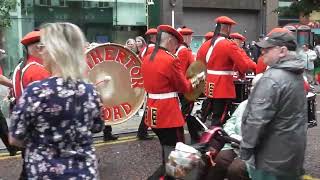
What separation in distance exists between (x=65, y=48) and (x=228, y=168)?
2576mm

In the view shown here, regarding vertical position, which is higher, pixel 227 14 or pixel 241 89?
pixel 227 14

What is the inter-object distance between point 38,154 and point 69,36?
0.69 metres

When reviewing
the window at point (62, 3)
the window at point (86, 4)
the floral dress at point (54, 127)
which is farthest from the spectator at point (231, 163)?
the window at point (86, 4)

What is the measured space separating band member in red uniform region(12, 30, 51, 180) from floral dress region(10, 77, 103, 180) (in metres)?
2.13

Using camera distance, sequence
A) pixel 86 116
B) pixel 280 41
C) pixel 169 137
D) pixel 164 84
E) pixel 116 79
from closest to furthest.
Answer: pixel 86 116 → pixel 280 41 → pixel 164 84 → pixel 169 137 → pixel 116 79

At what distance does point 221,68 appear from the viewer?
7887 millimetres

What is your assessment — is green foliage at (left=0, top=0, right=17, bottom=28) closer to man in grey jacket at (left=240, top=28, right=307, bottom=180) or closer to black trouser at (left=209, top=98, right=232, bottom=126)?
black trouser at (left=209, top=98, right=232, bottom=126)

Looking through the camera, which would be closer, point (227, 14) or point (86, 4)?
point (86, 4)

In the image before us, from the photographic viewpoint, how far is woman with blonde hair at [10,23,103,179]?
306 centimetres

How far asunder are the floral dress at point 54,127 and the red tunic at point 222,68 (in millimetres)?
4687

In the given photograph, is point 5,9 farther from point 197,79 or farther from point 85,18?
point 85,18

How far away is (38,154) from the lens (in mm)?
3109

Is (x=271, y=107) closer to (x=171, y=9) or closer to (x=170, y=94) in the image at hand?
(x=170, y=94)

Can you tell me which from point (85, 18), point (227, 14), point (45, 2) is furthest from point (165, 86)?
point (227, 14)
